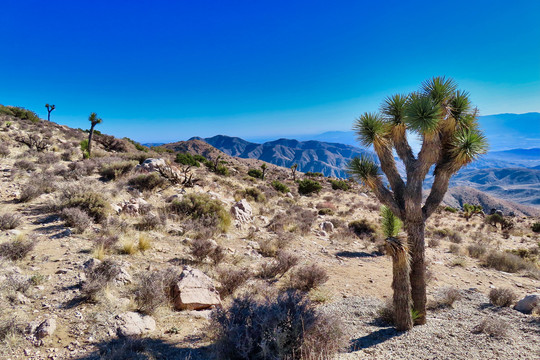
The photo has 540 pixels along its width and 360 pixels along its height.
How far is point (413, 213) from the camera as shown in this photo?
17.3ft

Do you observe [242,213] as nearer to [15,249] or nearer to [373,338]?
[15,249]

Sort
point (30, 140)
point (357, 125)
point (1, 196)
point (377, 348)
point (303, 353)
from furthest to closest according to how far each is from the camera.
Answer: point (30, 140)
point (1, 196)
point (357, 125)
point (377, 348)
point (303, 353)

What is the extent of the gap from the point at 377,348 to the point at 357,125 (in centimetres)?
470

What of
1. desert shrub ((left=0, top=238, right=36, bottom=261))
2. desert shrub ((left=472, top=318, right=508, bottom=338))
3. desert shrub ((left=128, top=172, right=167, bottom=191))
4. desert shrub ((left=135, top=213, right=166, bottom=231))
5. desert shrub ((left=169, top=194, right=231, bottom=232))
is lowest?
desert shrub ((left=472, top=318, right=508, bottom=338))

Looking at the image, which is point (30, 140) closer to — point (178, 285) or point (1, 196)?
point (1, 196)

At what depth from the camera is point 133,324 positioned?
4.17 metres

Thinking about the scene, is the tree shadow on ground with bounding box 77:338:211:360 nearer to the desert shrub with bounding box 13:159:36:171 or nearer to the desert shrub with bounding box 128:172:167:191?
the desert shrub with bounding box 128:172:167:191

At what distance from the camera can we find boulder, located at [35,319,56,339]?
3594 mm

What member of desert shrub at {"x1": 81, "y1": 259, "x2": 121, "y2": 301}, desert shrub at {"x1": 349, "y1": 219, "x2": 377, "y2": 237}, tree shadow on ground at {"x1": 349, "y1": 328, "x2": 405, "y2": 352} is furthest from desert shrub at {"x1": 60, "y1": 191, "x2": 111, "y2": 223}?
desert shrub at {"x1": 349, "y1": 219, "x2": 377, "y2": 237}

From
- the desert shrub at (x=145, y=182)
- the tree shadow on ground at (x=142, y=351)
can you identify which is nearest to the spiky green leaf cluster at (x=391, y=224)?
→ the tree shadow on ground at (x=142, y=351)

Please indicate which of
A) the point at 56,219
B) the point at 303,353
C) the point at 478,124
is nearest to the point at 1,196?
the point at 56,219

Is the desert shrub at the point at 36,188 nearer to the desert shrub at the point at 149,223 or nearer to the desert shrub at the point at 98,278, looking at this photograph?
the desert shrub at the point at 149,223

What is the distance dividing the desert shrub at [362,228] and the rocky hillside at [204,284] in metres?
0.82

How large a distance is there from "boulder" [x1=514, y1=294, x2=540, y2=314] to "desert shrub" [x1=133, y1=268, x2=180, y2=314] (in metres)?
8.53
